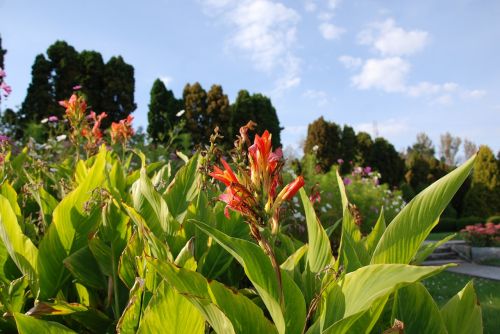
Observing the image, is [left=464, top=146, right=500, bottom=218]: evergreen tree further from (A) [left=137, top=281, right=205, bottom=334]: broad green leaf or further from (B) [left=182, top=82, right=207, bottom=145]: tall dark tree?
(A) [left=137, top=281, right=205, bottom=334]: broad green leaf

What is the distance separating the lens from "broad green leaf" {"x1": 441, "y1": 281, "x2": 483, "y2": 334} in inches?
37.4

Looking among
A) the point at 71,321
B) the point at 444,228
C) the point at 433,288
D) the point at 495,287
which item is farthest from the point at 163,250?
the point at 444,228

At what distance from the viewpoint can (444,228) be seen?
16141mm

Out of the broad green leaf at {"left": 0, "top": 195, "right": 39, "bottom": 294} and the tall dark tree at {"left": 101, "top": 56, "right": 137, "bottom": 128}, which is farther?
the tall dark tree at {"left": 101, "top": 56, "right": 137, "bottom": 128}

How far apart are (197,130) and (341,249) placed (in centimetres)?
2045

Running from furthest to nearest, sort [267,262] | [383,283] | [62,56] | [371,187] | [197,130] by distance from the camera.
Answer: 1. [197,130]
2. [62,56]
3. [371,187]
4. [267,262]
5. [383,283]

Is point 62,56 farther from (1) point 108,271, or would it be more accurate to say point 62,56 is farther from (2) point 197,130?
(1) point 108,271

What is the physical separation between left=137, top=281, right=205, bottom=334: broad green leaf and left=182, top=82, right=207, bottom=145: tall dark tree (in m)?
19.8

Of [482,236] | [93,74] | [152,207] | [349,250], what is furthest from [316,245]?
[93,74]

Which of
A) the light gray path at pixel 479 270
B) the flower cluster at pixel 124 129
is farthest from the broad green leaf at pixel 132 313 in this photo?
the light gray path at pixel 479 270

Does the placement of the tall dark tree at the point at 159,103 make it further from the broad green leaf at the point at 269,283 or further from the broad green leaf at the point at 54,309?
the broad green leaf at the point at 269,283

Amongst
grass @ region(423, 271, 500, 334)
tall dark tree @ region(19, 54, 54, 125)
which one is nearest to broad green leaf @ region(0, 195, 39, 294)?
grass @ region(423, 271, 500, 334)

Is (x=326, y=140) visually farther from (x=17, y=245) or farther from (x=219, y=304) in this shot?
(x=219, y=304)

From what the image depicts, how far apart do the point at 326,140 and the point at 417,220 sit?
2015cm
